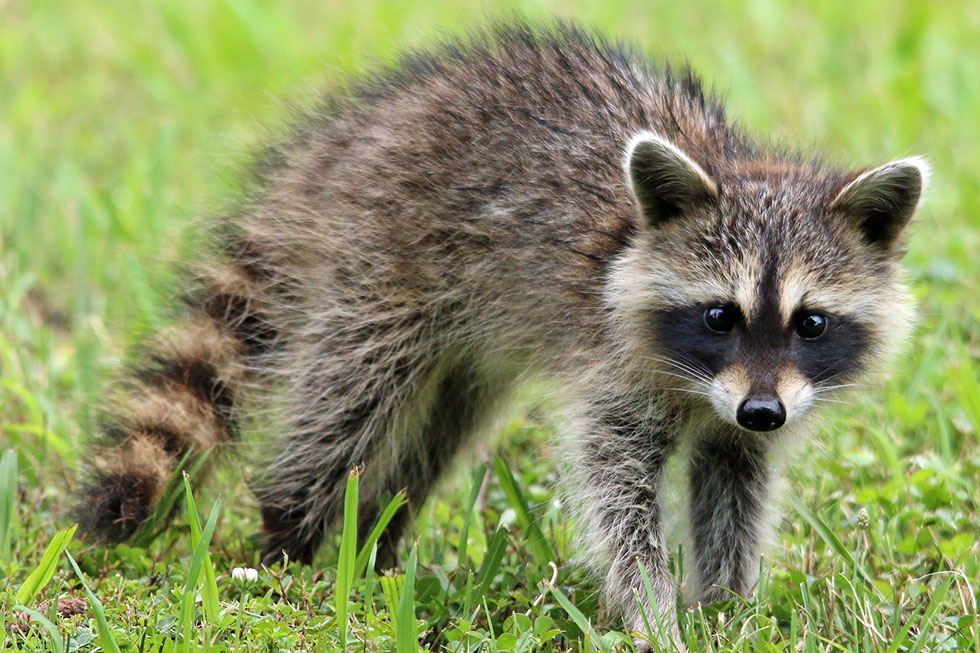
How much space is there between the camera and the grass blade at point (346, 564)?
3602mm

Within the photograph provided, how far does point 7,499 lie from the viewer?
4.25m

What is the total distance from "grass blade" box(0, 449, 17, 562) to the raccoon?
282 millimetres

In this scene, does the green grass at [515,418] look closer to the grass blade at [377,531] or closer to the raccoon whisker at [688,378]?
the grass blade at [377,531]

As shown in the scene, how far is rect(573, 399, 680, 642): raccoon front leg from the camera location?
4203 millimetres

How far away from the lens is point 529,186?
15.1ft

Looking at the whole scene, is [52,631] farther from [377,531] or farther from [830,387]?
[830,387]

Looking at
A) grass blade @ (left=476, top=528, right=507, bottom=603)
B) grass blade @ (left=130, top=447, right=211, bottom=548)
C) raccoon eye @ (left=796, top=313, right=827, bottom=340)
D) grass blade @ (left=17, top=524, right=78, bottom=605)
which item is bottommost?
grass blade @ (left=476, top=528, right=507, bottom=603)

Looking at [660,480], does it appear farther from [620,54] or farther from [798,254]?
[620,54]

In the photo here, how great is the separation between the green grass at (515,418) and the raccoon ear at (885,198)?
0.68 meters

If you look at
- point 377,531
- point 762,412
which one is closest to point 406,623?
point 377,531

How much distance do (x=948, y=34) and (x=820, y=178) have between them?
5.38 meters

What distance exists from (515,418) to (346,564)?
2.26 metres

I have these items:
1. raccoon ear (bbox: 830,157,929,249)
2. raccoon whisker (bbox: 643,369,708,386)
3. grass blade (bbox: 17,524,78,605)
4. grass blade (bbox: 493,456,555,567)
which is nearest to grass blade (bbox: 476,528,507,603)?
grass blade (bbox: 493,456,555,567)

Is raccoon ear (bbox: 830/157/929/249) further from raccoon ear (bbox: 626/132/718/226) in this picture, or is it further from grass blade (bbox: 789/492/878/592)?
grass blade (bbox: 789/492/878/592)
